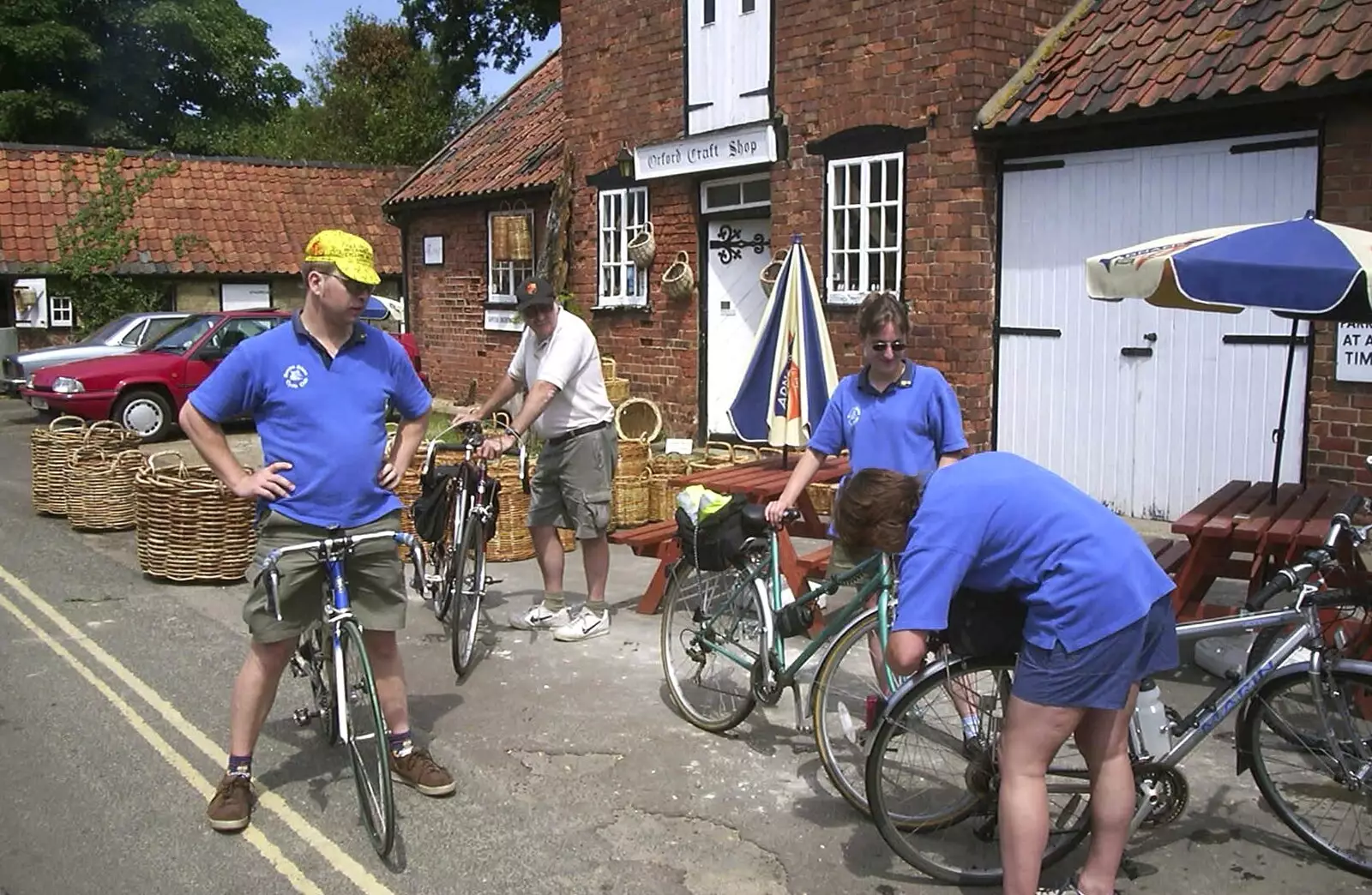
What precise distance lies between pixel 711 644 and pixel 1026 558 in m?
2.10

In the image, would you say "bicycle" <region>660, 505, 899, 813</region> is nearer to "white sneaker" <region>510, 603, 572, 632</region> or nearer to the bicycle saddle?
the bicycle saddle

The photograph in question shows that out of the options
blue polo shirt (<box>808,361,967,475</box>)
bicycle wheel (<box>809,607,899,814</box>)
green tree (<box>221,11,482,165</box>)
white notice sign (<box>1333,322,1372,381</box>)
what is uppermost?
green tree (<box>221,11,482,165</box>)

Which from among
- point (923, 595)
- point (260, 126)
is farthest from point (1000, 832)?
point (260, 126)

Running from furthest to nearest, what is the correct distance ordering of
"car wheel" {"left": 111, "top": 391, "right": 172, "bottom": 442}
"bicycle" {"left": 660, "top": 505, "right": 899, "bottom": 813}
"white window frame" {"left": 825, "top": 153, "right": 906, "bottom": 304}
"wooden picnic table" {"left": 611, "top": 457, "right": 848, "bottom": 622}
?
1. "car wheel" {"left": 111, "top": 391, "right": 172, "bottom": 442}
2. "white window frame" {"left": 825, "top": 153, "right": 906, "bottom": 304}
3. "wooden picnic table" {"left": 611, "top": 457, "right": 848, "bottom": 622}
4. "bicycle" {"left": 660, "top": 505, "right": 899, "bottom": 813}

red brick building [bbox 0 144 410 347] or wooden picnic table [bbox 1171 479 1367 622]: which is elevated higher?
red brick building [bbox 0 144 410 347]

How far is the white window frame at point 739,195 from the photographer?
1180 cm

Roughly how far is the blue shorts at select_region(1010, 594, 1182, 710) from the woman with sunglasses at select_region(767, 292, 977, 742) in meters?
1.58

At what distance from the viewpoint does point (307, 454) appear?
166 inches

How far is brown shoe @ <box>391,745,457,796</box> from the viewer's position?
14.7 ft

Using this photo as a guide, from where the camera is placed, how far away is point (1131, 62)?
9.13 m

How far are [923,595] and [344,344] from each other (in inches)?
87.3

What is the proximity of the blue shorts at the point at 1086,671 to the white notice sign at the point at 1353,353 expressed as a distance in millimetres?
5498

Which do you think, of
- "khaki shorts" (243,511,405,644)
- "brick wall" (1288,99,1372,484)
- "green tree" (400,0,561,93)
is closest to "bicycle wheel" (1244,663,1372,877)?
"khaki shorts" (243,511,405,644)

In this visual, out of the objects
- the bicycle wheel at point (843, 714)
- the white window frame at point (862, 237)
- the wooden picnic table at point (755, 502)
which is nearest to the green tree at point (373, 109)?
the white window frame at point (862, 237)
